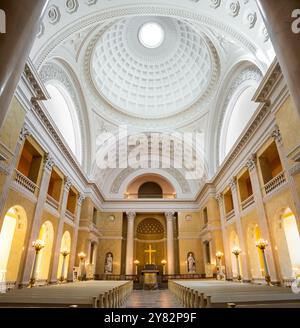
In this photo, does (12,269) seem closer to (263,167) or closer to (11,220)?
(11,220)

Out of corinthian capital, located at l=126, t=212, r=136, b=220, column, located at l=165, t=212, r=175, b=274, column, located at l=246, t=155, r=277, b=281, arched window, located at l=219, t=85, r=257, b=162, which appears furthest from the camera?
corinthian capital, located at l=126, t=212, r=136, b=220

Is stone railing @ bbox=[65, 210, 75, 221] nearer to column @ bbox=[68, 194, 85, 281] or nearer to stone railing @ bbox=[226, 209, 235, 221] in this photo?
column @ bbox=[68, 194, 85, 281]

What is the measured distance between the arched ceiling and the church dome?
0.25ft

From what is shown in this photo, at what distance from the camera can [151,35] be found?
18.4m

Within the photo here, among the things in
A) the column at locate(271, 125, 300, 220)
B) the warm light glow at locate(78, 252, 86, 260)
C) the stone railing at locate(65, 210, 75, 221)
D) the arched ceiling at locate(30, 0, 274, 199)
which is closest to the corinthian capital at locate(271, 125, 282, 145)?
the column at locate(271, 125, 300, 220)

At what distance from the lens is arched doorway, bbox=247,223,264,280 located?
41.3ft

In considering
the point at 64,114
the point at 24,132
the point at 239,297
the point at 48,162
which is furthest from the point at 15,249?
the point at 239,297

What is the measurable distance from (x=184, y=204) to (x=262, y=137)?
46.5 ft

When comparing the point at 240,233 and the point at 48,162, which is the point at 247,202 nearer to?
the point at 240,233

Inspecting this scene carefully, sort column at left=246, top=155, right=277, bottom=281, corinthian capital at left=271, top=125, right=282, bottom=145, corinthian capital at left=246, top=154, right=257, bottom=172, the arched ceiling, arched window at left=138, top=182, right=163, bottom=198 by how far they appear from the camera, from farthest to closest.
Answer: arched window at left=138, top=182, right=163, bottom=198
corinthian capital at left=246, top=154, right=257, bottom=172
column at left=246, top=155, right=277, bottom=281
the arched ceiling
corinthian capital at left=271, top=125, right=282, bottom=145

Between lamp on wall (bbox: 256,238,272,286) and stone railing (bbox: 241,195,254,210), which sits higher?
stone railing (bbox: 241,195,254,210)

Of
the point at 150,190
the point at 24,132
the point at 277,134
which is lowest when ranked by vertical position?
the point at 277,134

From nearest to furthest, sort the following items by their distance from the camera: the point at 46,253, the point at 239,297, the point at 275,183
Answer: the point at 239,297, the point at 275,183, the point at 46,253

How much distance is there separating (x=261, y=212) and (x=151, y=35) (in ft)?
50.2
